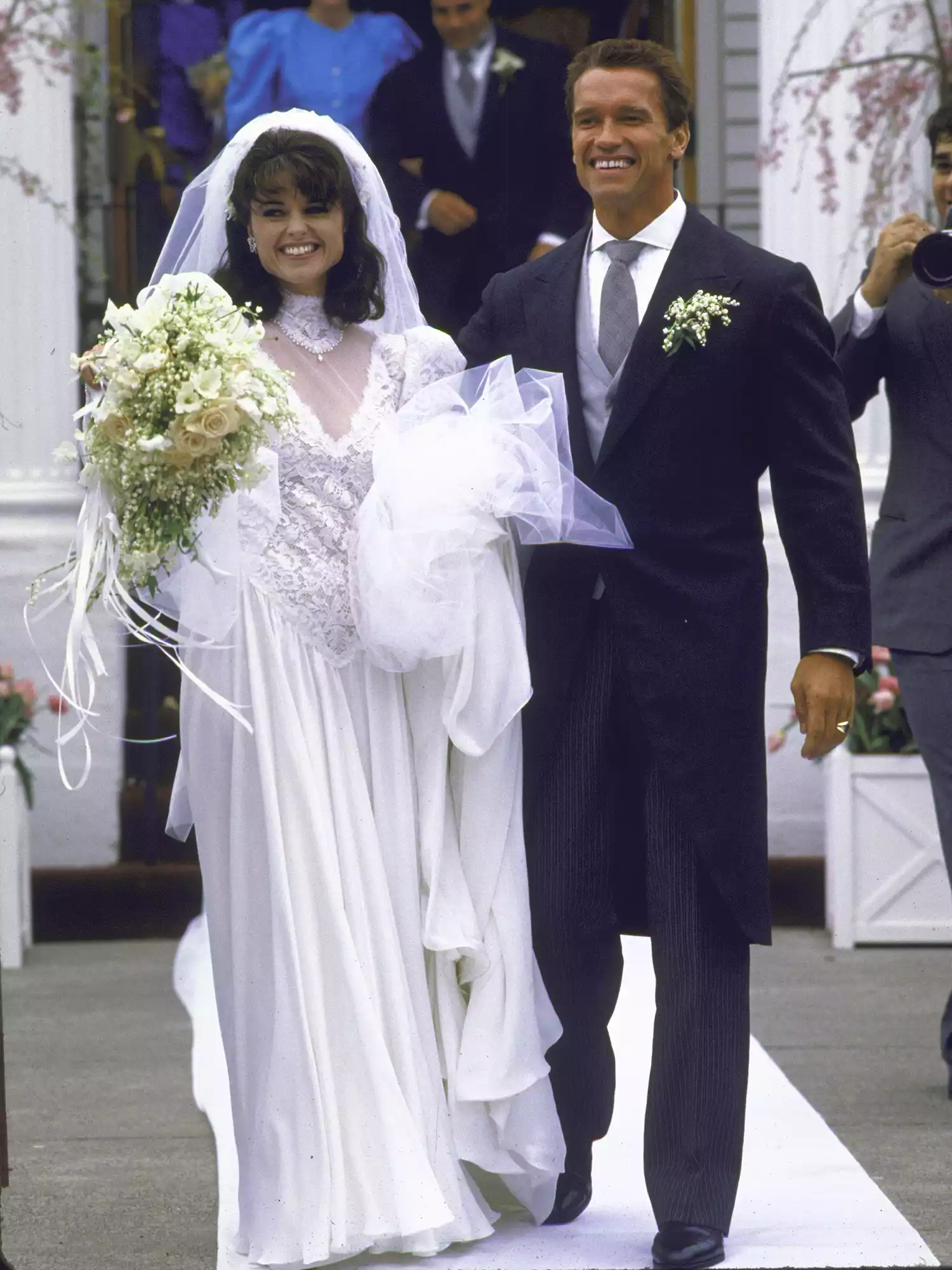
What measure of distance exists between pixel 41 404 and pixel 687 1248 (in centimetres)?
455

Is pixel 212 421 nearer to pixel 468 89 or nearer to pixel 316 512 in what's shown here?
pixel 316 512

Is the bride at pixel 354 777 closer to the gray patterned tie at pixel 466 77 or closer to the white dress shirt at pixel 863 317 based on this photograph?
the white dress shirt at pixel 863 317

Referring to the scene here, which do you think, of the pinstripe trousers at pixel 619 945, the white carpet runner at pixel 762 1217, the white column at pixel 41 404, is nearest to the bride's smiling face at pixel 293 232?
the pinstripe trousers at pixel 619 945

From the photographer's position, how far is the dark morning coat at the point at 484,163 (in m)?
7.59

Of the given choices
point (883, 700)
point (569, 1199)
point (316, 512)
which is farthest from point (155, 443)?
point (883, 700)

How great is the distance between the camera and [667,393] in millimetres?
3873

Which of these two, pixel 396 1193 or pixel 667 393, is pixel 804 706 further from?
pixel 396 1193

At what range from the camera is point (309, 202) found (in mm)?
3904

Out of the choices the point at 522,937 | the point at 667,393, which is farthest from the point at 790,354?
the point at 522,937

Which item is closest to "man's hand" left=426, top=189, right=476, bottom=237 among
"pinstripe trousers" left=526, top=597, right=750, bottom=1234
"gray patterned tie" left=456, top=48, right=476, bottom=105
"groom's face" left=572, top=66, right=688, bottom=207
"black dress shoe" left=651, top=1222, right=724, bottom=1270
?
"gray patterned tie" left=456, top=48, right=476, bottom=105

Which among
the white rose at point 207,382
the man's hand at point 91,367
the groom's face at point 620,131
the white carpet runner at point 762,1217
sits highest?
the groom's face at point 620,131

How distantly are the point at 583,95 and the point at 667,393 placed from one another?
56cm

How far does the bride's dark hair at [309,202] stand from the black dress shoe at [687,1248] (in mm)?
1735

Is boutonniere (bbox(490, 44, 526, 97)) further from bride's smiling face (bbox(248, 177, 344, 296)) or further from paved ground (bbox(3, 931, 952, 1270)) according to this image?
bride's smiling face (bbox(248, 177, 344, 296))
